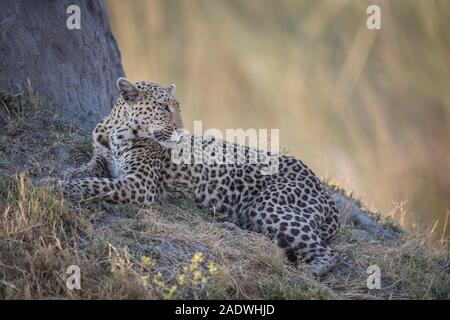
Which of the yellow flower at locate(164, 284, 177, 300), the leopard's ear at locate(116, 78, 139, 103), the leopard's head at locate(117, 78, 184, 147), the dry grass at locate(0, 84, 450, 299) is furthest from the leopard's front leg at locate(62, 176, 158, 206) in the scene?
the yellow flower at locate(164, 284, 177, 300)

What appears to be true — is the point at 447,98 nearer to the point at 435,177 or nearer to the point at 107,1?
the point at 435,177

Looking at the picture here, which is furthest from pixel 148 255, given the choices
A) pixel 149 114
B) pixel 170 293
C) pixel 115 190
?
pixel 149 114

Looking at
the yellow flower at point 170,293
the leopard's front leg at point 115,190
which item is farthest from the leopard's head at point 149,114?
the yellow flower at point 170,293

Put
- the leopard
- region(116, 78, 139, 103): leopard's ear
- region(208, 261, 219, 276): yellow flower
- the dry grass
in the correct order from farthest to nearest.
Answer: region(116, 78, 139, 103): leopard's ear → the leopard → region(208, 261, 219, 276): yellow flower → the dry grass

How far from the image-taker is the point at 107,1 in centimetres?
1200

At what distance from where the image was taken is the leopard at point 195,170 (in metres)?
7.42

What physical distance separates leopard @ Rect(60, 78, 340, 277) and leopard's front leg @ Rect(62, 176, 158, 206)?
0.01 m

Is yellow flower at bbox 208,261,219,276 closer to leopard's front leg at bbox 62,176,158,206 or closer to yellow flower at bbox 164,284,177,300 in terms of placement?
yellow flower at bbox 164,284,177,300

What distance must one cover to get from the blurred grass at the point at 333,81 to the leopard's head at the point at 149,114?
2806mm

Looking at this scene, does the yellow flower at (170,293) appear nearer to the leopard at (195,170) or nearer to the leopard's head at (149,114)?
the leopard at (195,170)

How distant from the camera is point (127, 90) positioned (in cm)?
782

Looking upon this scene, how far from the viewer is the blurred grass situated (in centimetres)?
959
